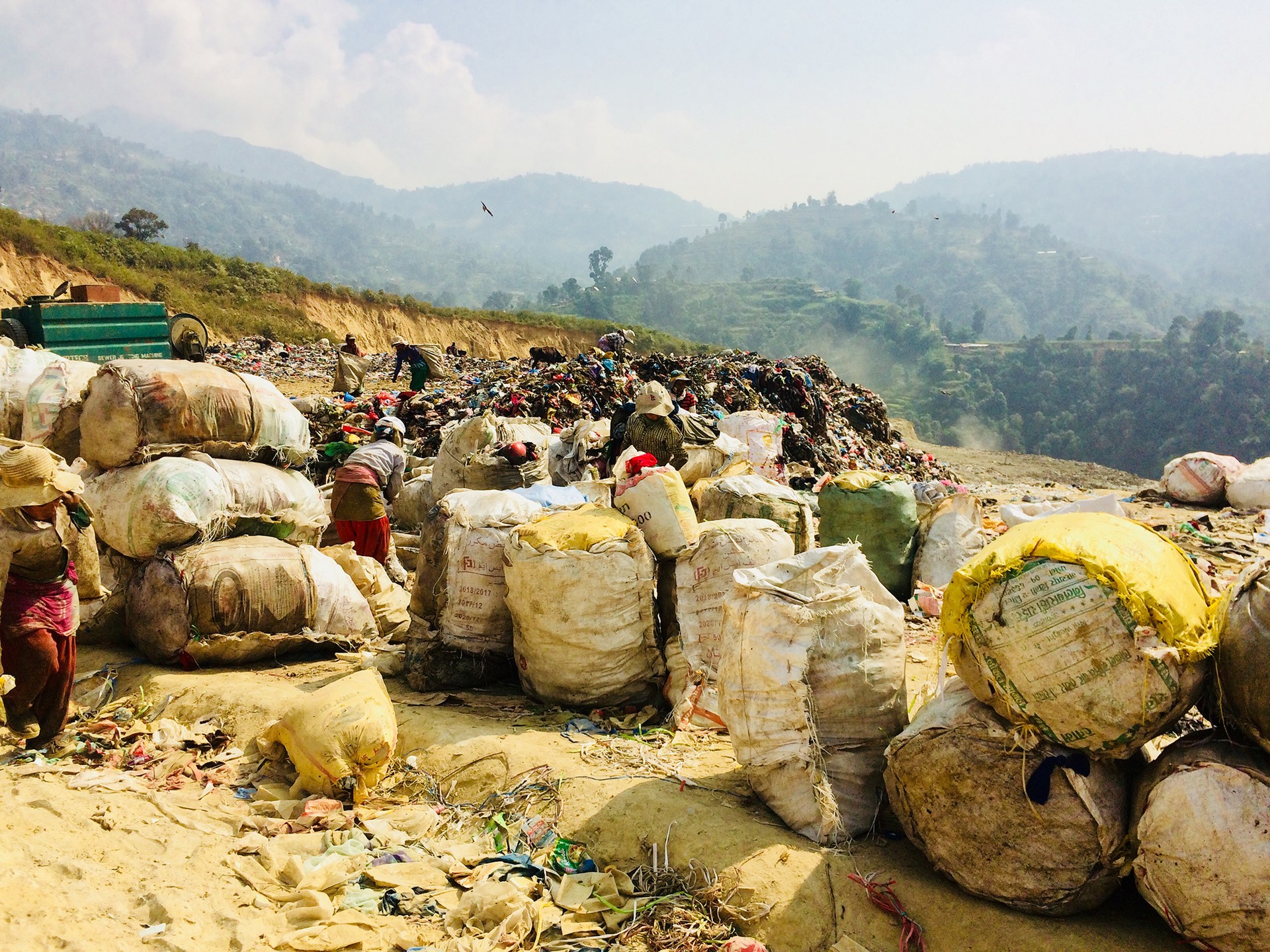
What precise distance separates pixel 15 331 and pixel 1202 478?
14748 mm

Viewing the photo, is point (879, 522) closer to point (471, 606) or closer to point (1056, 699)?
point (471, 606)

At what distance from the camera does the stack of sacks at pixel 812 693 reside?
2.59 m

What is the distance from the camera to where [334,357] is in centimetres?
1961

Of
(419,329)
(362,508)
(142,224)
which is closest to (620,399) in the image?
(362,508)

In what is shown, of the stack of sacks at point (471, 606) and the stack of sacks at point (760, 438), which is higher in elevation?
the stack of sacks at point (760, 438)

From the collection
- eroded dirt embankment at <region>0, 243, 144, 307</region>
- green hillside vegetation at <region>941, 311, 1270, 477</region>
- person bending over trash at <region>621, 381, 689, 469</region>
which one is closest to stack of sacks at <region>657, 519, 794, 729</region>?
person bending over trash at <region>621, 381, 689, 469</region>

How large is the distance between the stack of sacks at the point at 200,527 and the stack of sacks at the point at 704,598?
6.49ft

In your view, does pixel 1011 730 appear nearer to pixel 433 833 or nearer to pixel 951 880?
pixel 951 880

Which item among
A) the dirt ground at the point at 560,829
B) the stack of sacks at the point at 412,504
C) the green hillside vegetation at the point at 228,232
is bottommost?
the dirt ground at the point at 560,829

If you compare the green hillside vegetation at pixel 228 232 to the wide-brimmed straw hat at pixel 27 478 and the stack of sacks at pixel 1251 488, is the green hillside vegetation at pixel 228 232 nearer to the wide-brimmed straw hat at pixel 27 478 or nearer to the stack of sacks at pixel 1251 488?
the stack of sacks at pixel 1251 488

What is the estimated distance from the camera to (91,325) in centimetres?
1083

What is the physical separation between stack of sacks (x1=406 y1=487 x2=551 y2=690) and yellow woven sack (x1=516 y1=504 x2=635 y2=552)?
0.20 meters

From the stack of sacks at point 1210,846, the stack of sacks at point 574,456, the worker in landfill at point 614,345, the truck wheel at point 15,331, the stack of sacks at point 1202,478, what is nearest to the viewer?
the stack of sacks at point 1210,846

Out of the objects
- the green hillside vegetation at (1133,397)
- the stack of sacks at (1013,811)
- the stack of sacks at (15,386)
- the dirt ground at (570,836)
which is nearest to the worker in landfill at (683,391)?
the stack of sacks at (15,386)
